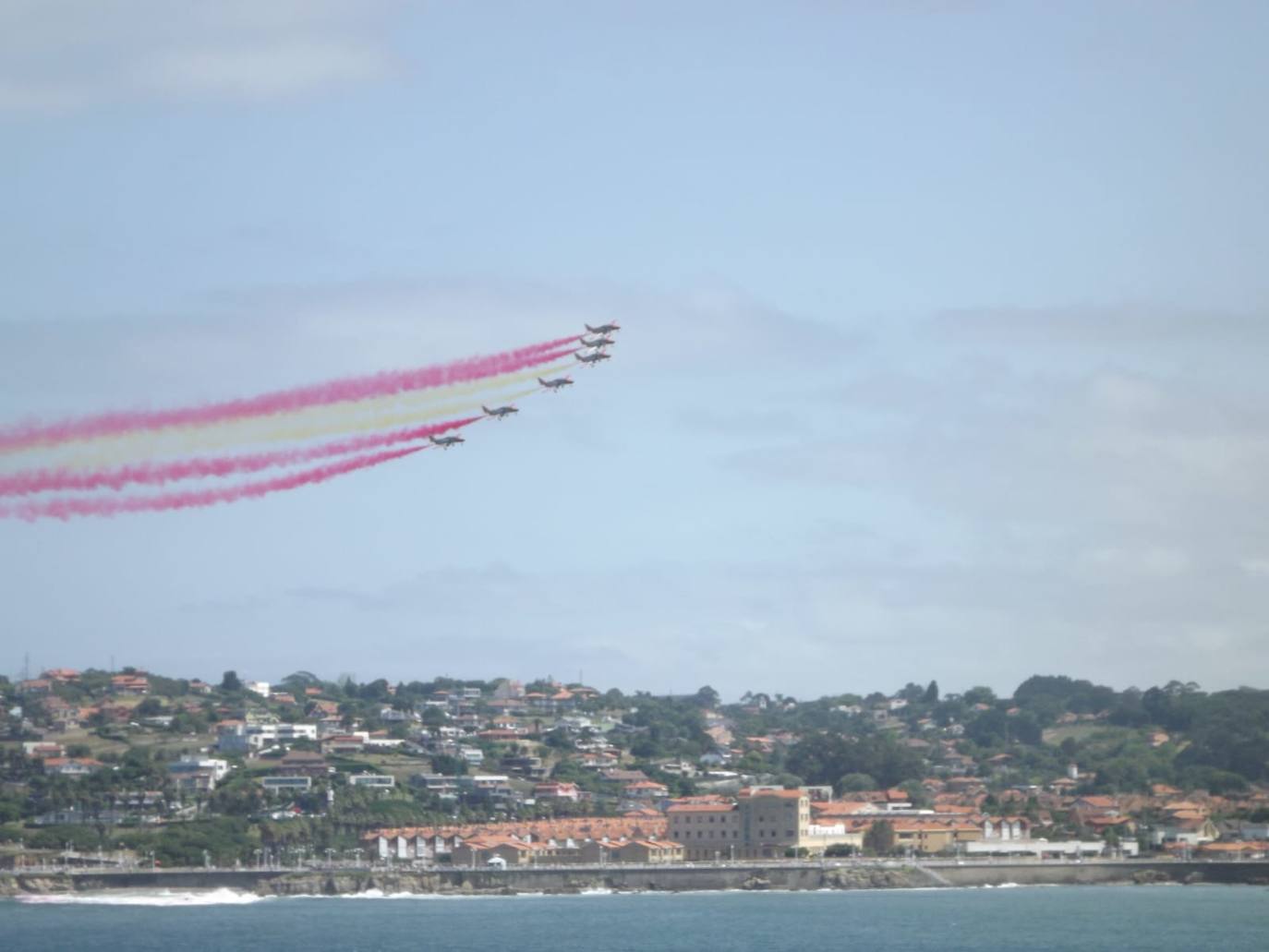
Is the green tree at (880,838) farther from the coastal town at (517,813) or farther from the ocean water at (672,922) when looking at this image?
the ocean water at (672,922)

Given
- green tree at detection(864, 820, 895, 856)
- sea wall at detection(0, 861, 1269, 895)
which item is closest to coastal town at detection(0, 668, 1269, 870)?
green tree at detection(864, 820, 895, 856)

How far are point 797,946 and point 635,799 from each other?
94735 mm

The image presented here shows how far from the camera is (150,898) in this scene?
132m

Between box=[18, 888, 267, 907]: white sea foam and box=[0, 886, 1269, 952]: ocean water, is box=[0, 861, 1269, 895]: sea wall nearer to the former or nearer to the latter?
box=[18, 888, 267, 907]: white sea foam

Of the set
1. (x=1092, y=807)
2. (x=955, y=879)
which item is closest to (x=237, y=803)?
(x=955, y=879)

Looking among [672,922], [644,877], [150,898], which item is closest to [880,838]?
[644,877]

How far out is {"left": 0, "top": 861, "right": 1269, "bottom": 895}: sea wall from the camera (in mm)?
135875

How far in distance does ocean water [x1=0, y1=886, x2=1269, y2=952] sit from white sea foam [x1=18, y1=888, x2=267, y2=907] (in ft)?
0.54

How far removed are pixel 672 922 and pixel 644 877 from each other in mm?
28240

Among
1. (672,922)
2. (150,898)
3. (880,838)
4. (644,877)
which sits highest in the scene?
(880,838)

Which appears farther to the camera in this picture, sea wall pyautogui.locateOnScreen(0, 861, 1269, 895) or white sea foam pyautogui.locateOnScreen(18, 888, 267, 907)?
sea wall pyautogui.locateOnScreen(0, 861, 1269, 895)

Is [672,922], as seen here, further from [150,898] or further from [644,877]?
[150,898]

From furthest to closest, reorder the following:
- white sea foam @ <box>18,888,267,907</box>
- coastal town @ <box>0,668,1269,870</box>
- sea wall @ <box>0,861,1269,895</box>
Answer: coastal town @ <box>0,668,1269,870</box> < sea wall @ <box>0,861,1269,895</box> < white sea foam @ <box>18,888,267,907</box>

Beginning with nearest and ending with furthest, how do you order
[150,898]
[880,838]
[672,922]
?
[672,922], [150,898], [880,838]
